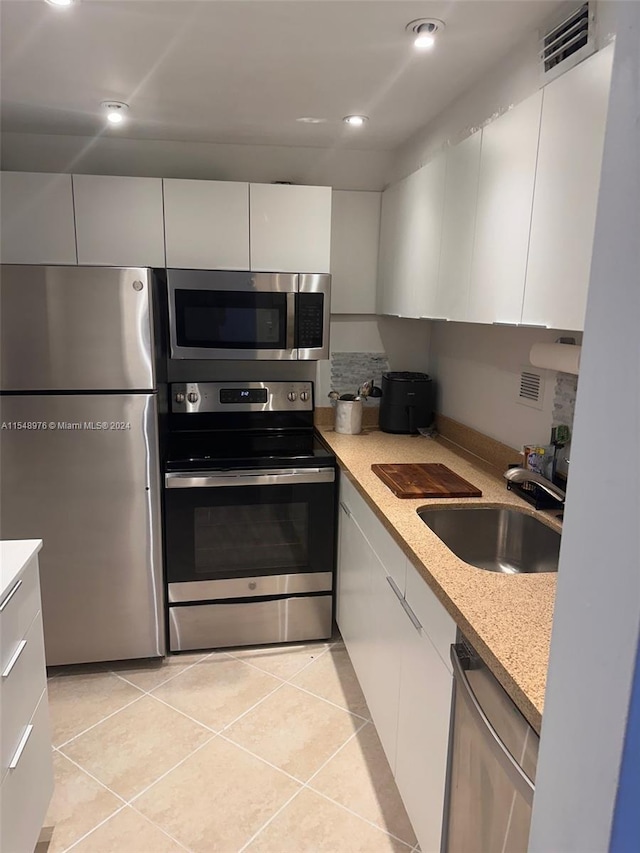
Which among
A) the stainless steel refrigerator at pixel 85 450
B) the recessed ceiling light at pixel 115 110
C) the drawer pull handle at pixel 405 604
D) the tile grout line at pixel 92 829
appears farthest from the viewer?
the recessed ceiling light at pixel 115 110

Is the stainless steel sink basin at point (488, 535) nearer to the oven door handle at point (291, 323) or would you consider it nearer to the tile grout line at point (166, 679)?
the oven door handle at point (291, 323)

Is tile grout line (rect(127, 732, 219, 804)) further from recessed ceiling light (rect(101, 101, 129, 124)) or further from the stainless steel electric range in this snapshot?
recessed ceiling light (rect(101, 101, 129, 124))

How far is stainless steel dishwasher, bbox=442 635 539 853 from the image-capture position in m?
0.97

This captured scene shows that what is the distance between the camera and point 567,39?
58.0 inches

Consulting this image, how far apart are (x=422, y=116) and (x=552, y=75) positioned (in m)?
0.87

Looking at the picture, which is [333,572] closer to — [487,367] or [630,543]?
[487,367]

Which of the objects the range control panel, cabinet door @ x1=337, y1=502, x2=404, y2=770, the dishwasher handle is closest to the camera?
the dishwasher handle

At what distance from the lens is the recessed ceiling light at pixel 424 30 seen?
61.5 inches

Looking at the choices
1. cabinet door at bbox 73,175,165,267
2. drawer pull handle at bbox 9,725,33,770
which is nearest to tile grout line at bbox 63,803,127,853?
drawer pull handle at bbox 9,725,33,770

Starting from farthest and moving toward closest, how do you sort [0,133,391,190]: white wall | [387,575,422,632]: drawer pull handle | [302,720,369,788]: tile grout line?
[0,133,391,190]: white wall → [302,720,369,788]: tile grout line → [387,575,422,632]: drawer pull handle

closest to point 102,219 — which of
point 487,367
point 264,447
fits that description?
point 264,447

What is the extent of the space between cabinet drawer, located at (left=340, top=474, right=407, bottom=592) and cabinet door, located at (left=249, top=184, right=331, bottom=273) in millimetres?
994

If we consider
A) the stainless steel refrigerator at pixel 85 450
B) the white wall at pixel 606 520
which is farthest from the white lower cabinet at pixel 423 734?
the stainless steel refrigerator at pixel 85 450

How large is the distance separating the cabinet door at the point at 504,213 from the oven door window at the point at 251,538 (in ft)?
3.87
